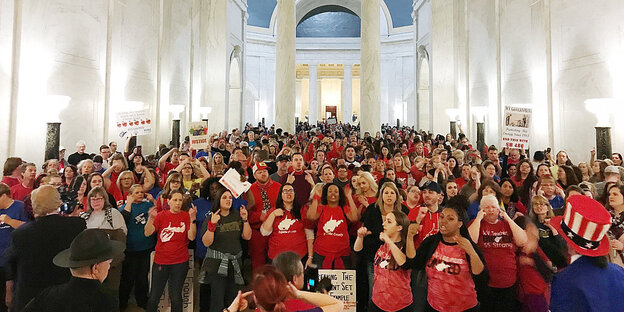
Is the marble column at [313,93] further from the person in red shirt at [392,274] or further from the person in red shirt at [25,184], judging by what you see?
the person in red shirt at [392,274]

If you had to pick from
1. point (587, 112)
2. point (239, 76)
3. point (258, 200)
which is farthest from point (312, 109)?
point (258, 200)

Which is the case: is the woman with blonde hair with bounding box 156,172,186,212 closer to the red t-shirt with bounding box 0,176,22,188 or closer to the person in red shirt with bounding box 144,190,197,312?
the person in red shirt with bounding box 144,190,197,312

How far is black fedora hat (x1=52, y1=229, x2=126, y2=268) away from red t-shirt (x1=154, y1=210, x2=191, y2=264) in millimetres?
2014

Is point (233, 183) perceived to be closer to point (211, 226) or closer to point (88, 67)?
point (211, 226)

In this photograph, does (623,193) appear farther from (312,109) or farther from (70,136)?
(312,109)

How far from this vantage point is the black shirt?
95.1 inches


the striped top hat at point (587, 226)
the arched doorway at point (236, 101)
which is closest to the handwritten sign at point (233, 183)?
the striped top hat at point (587, 226)

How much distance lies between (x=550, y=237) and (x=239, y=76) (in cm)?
2377

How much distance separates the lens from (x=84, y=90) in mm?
10781

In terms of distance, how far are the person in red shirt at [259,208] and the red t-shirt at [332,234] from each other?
0.81m

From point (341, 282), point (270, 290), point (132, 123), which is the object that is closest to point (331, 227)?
point (341, 282)

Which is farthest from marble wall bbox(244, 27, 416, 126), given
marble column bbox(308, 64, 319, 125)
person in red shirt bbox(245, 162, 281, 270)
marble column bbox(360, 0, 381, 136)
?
person in red shirt bbox(245, 162, 281, 270)

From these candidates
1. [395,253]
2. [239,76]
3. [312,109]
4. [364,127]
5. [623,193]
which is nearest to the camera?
[395,253]

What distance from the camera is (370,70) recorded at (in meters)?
17.6
